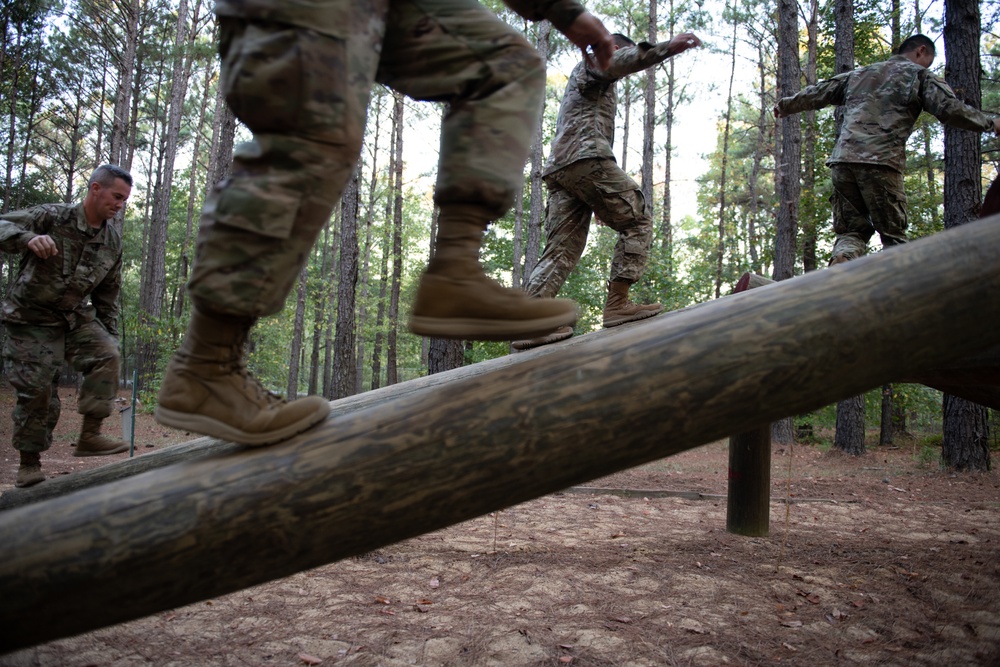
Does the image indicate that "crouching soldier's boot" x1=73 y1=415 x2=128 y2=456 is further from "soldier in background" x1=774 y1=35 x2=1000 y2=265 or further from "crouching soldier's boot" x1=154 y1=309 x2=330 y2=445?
"soldier in background" x1=774 y1=35 x2=1000 y2=265

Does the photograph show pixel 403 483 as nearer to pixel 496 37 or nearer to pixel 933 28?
pixel 496 37

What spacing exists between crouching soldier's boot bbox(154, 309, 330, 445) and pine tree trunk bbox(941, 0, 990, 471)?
390 inches

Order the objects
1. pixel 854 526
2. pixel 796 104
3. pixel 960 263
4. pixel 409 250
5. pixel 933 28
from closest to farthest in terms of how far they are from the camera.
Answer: pixel 960 263, pixel 796 104, pixel 854 526, pixel 933 28, pixel 409 250

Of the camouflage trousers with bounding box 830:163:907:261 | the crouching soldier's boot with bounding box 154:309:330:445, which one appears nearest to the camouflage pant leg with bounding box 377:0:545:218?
the crouching soldier's boot with bounding box 154:309:330:445

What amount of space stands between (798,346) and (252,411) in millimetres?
1422

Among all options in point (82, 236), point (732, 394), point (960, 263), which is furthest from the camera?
point (82, 236)

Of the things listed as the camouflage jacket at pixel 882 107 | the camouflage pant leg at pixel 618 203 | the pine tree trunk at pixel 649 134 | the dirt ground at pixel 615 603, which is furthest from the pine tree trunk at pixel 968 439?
the pine tree trunk at pixel 649 134

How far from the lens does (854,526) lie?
238 inches

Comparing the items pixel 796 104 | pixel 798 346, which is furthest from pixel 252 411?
pixel 796 104

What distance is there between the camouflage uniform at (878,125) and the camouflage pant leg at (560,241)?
220cm

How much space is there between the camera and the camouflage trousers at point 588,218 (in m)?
4.23

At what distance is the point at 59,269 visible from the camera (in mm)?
4543

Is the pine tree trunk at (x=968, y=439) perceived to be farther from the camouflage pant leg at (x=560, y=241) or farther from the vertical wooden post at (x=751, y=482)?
the camouflage pant leg at (x=560, y=241)

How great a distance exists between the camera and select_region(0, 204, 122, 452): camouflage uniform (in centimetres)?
448
